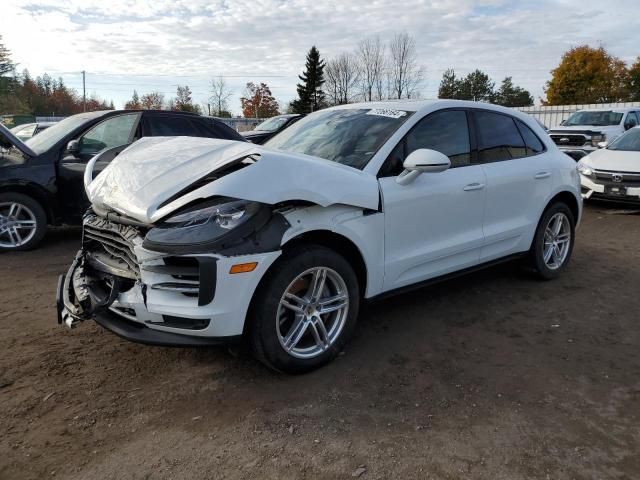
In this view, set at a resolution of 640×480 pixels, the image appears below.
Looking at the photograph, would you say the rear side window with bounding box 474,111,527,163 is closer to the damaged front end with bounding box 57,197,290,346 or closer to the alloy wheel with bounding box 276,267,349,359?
the alloy wheel with bounding box 276,267,349,359

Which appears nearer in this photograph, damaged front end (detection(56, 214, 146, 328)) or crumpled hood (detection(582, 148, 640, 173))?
damaged front end (detection(56, 214, 146, 328))

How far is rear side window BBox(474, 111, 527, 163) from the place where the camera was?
4430 millimetres

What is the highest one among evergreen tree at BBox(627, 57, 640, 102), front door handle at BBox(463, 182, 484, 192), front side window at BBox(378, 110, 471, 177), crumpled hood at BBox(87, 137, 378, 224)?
evergreen tree at BBox(627, 57, 640, 102)

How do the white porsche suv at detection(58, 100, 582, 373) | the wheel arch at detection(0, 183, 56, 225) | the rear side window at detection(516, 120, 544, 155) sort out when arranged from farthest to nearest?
1. the wheel arch at detection(0, 183, 56, 225)
2. the rear side window at detection(516, 120, 544, 155)
3. the white porsche suv at detection(58, 100, 582, 373)

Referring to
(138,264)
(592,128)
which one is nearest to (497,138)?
(138,264)

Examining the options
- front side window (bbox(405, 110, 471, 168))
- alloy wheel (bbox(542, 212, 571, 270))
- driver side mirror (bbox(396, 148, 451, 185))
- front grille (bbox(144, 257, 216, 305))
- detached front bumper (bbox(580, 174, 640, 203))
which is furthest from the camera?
detached front bumper (bbox(580, 174, 640, 203))

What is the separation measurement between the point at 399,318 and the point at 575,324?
1435 millimetres

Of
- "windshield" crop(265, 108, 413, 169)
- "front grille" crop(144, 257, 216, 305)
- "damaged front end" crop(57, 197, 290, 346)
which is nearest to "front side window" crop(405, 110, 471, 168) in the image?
"windshield" crop(265, 108, 413, 169)

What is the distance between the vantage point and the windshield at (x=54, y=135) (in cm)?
647

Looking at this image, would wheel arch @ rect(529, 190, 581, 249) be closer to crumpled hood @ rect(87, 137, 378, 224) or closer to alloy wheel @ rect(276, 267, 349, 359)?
crumpled hood @ rect(87, 137, 378, 224)

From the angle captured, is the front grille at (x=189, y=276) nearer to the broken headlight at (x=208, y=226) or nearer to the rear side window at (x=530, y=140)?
the broken headlight at (x=208, y=226)

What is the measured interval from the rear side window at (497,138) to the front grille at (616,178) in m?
5.31

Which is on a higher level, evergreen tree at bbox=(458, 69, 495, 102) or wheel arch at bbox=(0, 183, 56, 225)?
evergreen tree at bbox=(458, 69, 495, 102)

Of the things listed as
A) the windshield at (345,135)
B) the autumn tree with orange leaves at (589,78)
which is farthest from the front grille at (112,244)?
the autumn tree with orange leaves at (589,78)
